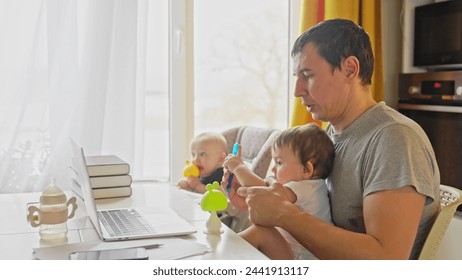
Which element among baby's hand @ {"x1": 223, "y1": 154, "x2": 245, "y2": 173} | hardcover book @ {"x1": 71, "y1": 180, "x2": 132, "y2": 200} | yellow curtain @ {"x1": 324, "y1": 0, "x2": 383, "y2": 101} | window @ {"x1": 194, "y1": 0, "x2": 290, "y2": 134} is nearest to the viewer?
baby's hand @ {"x1": 223, "y1": 154, "x2": 245, "y2": 173}

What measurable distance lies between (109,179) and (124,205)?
13cm

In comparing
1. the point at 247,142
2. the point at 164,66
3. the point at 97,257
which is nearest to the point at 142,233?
the point at 97,257

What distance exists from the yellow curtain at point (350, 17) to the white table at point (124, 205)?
99 centimetres

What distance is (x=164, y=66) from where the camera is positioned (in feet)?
8.39

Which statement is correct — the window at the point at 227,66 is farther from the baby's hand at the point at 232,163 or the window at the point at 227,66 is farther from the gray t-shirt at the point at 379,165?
the gray t-shirt at the point at 379,165

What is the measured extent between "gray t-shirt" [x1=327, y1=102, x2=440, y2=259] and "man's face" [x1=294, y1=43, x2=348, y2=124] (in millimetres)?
59

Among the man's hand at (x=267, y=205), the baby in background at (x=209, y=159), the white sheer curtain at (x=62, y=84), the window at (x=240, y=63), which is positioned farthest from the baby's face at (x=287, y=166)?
the window at (x=240, y=63)

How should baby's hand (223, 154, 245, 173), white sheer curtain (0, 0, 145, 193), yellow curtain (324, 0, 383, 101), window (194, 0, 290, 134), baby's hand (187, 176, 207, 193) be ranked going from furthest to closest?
window (194, 0, 290, 134) → yellow curtain (324, 0, 383, 101) → white sheer curtain (0, 0, 145, 193) → baby's hand (187, 176, 207, 193) → baby's hand (223, 154, 245, 173)

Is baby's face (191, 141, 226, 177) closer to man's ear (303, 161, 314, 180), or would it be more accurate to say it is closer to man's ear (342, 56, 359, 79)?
man's ear (303, 161, 314, 180)

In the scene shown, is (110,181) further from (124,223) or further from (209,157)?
(209,157)

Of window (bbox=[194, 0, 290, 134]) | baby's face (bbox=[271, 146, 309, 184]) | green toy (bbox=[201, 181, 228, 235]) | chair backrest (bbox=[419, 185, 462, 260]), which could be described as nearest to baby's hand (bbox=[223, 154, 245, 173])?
baby's face (bbox=[271, 146, 309, 184])

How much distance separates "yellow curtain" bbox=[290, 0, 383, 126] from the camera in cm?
251

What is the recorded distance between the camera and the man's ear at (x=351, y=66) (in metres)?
1.26
